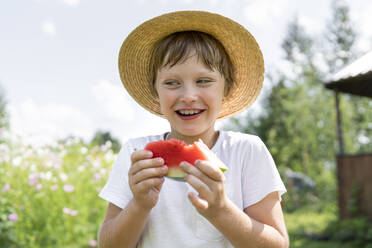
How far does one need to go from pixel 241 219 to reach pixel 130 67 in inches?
50.1

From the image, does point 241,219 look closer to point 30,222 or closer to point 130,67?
point 130,67

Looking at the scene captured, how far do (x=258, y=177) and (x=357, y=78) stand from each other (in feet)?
18.6

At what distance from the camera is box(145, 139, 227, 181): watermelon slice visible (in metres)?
1.79

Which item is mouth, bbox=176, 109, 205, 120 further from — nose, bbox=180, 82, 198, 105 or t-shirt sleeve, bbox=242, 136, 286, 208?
t-shirt sleeve, bbox=242, 136, 286, 208

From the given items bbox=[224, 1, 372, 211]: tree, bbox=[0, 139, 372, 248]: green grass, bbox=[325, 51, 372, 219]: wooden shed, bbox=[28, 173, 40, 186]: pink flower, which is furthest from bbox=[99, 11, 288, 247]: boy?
bbox=[224, 1, 372, 211]: tree

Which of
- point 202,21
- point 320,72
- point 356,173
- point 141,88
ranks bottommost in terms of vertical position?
point 356,173

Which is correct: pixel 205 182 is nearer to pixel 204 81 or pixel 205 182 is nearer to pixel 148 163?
pixel 148 163

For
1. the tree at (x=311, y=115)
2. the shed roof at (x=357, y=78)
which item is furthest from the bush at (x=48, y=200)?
the tree at (x=311, y=115)

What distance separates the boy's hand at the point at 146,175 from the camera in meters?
1.69

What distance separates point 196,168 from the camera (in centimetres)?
166

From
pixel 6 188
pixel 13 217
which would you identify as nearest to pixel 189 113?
pixel 13 217

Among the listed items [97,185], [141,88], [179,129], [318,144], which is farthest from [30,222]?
[318,144]

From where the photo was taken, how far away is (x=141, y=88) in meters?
2.65

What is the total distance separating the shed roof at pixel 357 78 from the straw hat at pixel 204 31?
4.59 m
